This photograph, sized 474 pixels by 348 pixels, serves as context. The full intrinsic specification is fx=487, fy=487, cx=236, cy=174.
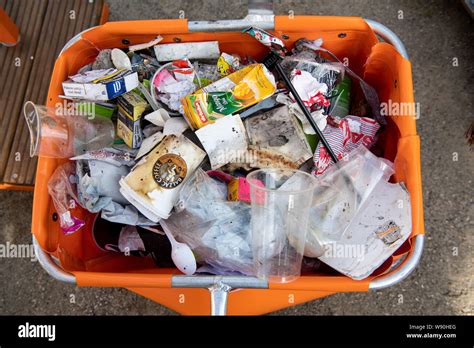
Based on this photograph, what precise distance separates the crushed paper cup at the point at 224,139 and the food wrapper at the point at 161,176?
3 centimetres

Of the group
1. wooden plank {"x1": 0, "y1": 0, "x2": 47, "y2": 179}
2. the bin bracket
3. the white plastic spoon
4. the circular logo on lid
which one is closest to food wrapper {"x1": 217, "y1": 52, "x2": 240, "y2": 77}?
the circular logo on lid

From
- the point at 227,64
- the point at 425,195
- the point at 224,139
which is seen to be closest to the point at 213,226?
the point at 224,139

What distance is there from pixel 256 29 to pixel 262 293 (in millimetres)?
708

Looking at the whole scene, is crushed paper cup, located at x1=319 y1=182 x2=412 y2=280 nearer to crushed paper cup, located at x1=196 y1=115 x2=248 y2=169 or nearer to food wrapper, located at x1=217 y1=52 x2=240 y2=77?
crushed paper cup, located at x1=196 y1=115 x2=248 y2=169

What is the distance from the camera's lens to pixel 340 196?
3.99 feet

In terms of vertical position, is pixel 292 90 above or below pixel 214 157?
above

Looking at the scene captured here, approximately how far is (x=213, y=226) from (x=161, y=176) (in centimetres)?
18

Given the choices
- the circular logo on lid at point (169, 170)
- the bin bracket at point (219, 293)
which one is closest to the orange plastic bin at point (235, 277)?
the bin bracket at point (219, 293)

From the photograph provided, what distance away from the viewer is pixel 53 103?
128cm

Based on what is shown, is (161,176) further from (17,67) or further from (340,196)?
(17,67)

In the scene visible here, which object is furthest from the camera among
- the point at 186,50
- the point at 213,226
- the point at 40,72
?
the point at 40,72

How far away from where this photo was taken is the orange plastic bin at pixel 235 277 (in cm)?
114
